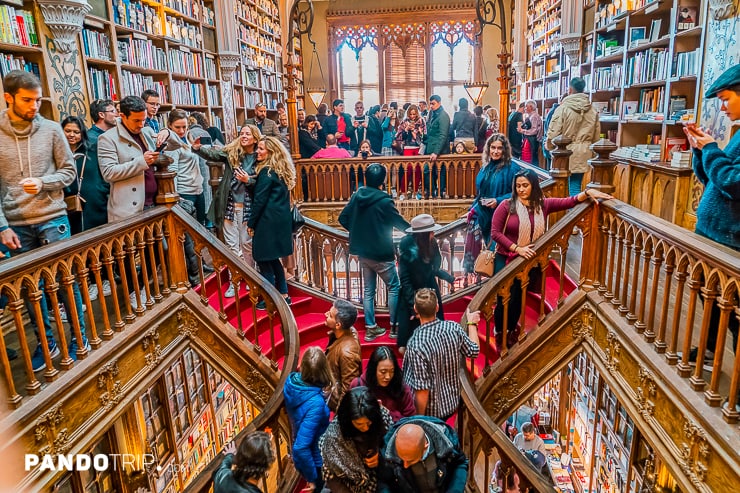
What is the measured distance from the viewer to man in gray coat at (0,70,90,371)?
8.52 feet

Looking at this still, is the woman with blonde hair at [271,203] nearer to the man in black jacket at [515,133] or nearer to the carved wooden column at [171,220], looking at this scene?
the carved wooden column at [171,220]

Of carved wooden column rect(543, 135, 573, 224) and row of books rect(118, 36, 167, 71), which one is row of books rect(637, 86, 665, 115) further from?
row of books rect(118, 36, 167, 71)

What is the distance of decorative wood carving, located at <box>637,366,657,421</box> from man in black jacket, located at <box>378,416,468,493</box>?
972 millimetres

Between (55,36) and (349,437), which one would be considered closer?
(349,437)

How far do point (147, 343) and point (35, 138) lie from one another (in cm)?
135

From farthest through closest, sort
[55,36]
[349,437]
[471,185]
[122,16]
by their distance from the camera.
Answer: [471,185], [122,16], [55,36], [349,437]

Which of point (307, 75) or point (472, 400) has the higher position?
point (307, 75)

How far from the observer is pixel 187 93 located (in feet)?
23.2

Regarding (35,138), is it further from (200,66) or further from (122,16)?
(200,66)

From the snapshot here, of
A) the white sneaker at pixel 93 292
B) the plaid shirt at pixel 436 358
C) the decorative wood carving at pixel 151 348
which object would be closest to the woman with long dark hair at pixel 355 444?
the plaid shirt at pixel 436 358

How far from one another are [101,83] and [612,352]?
4978 mm

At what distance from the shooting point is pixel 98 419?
2803mm

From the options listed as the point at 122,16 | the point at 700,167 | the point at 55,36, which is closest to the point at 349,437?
the point at 700,167

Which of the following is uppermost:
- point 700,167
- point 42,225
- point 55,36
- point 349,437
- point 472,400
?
point 55,36
